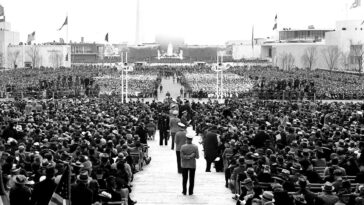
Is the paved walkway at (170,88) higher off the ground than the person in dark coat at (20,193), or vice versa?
the person in dark coat at (20,193)

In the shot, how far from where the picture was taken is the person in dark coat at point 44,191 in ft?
38.5

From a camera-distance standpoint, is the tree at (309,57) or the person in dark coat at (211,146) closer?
the person in dark coat at (211,146)

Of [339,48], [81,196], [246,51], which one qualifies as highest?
[339,48]

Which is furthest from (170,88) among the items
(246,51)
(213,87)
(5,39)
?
(246,51)

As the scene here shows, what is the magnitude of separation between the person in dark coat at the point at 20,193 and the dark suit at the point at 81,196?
0.72m

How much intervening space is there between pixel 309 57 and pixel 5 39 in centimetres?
5061

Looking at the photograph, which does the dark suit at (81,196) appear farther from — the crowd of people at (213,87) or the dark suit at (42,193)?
the crowd of people at (213,87)

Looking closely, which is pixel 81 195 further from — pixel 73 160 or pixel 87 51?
pixel 87 51

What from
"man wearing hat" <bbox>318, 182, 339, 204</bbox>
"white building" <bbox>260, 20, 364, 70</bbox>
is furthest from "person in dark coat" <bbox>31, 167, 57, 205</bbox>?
"white building" <bbox>260, 20, 364, 70</bbox>

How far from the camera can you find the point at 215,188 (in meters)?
18.0

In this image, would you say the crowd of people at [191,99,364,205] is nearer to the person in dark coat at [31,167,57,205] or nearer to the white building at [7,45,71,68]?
the person in dark coat at [31,167,57,205]

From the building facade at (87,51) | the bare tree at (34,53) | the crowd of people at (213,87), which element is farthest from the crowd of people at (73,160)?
the building facade at (87,51)

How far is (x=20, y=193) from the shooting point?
1176 cm

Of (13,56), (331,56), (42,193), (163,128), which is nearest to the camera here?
(42,193)
